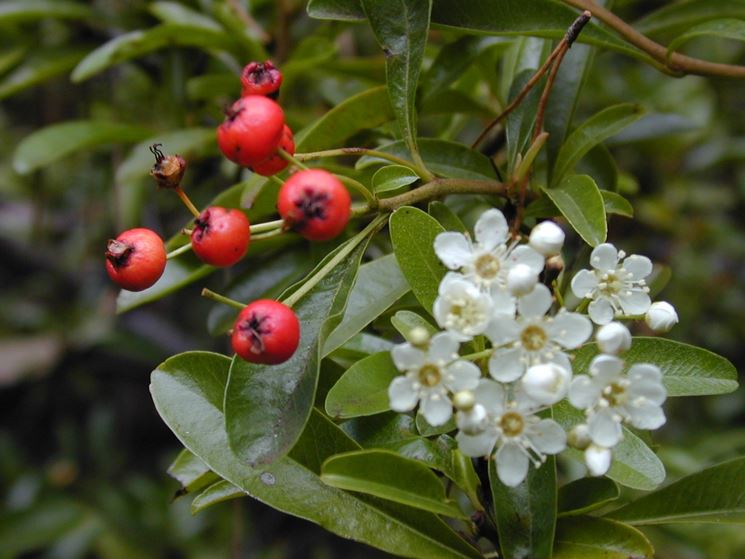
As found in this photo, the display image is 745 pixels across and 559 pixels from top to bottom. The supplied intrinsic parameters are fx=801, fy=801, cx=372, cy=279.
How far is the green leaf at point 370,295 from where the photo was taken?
4.30 feet

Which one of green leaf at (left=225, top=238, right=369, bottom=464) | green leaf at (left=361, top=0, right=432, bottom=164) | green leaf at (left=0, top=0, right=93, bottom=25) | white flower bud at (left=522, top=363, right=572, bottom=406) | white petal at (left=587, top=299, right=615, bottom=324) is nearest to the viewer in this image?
white flower bud at (left=522, top=363, right=572, bottom=406)

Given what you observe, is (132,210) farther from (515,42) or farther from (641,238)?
(641,238)

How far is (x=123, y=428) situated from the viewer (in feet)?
14.0

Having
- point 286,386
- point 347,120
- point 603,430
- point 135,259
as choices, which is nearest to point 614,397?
point 603,430

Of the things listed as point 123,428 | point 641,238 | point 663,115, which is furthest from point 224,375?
point 123,428

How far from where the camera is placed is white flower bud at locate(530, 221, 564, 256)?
3.95ft

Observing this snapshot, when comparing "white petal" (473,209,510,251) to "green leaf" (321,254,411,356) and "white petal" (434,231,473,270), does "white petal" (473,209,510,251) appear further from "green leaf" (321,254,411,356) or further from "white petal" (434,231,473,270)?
"green leaf" (321,254,411,356)

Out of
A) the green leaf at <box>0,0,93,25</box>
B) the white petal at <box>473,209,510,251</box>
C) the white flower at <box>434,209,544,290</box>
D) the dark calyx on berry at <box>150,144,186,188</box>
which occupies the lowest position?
the green leaf at <box>0,0,93,25</box>

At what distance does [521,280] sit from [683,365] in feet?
1.35

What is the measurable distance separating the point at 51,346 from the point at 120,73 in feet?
6.47

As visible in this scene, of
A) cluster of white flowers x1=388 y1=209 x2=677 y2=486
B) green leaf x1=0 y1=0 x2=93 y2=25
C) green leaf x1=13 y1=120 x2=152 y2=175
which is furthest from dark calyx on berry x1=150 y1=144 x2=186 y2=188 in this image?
green leaf x1=0 y1=0 x2=93 y2=25

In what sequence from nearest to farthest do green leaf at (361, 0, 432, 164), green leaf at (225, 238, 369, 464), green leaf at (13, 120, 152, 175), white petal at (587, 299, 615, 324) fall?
green leaf at (225, 238, 369, 464), white petal at (587, 299, 615, 324), green leaf at (361, 0, 432, 164), green leaf at (13, 120, 152, 175)

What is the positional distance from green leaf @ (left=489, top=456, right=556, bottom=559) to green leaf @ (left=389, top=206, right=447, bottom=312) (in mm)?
313

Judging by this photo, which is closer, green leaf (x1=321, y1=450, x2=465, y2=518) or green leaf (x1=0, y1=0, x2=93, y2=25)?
green leaf (x1=321, y1=450, x2=465, y2=518)
